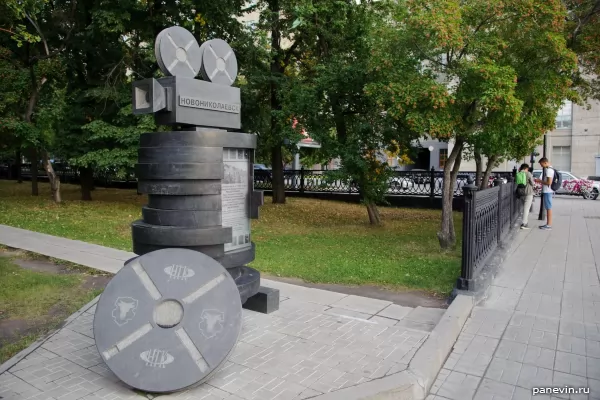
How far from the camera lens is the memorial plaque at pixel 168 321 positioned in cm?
376

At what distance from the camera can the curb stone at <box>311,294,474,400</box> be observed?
3686 millimetres

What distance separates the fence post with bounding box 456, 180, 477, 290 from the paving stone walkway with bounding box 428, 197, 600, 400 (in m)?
0.39

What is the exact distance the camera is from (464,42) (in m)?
8.64

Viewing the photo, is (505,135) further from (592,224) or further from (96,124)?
(96,124)

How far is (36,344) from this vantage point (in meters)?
4.73

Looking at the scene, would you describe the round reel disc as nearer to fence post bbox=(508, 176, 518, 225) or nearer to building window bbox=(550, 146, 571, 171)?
fence post bbox=(508, 176, 518, 225)

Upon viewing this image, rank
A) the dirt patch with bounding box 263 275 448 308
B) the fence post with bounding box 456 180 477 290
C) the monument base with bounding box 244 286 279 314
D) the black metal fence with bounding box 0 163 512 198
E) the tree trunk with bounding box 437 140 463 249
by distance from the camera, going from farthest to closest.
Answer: the black metal fence with bounding box 0 163 512 198
the tree trunk with bounding box 437 140 463 249
the dirt patch with bounding box 263 275 448 308
the fence post with bounding box 456 180 477 290
the monument base with bounding box 244 286 279 314

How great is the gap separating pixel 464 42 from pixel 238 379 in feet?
23.9

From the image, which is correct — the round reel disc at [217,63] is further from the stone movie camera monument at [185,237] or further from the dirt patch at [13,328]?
the dirt patch at [13,328]

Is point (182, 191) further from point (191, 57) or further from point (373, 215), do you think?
point (373, 215)

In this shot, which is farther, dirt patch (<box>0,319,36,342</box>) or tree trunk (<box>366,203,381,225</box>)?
tree trunk (<box>366,203,381,225</box>)

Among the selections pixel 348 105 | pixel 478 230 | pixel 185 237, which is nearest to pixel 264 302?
pixel 185 237

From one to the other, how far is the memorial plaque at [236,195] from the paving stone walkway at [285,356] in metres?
0.93

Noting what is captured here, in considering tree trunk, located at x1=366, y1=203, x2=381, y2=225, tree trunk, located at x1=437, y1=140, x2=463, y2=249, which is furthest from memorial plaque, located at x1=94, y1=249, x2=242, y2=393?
tree trunk, located at x1=366, y1=203, x2=381, y2=225
